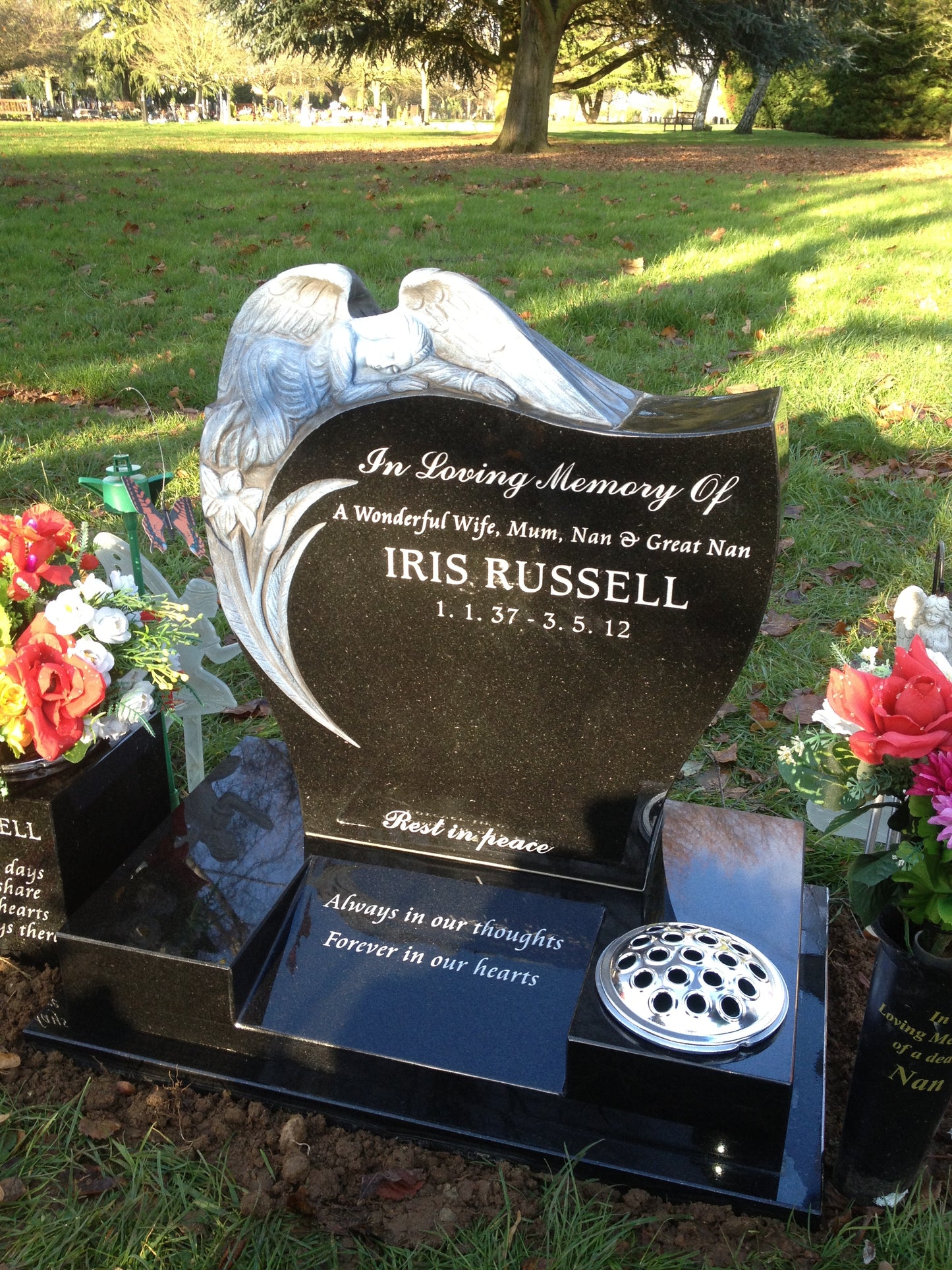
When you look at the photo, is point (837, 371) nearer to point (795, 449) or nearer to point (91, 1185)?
point (795, 449)

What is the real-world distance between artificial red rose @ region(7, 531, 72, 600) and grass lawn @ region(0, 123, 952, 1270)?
1100mm

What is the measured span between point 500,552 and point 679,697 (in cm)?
55

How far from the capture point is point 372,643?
8.36 ft

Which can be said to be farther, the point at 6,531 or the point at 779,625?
the point at 779,625

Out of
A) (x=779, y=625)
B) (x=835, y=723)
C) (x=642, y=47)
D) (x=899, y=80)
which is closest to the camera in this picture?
(x=835, y=723)

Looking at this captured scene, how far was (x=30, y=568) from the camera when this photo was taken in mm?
2453

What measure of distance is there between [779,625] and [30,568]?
9.18 feet

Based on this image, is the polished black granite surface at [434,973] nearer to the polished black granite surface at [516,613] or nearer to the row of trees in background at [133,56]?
the polished black granite surface at [516,613]

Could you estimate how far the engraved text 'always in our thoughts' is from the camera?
7.05 ft

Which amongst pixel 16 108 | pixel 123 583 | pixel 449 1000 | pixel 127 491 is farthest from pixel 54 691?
pixel 16 108

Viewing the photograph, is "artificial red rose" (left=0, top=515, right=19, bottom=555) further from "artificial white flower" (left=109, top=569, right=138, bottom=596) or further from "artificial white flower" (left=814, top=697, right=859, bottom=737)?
"artificial white flower" (left=814, top=697, right=859, bottom=737)

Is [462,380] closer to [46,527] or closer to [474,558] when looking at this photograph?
[474,558]

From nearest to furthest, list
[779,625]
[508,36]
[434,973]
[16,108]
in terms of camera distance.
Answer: [434,973]
[779,625]
[508,36]
[16,108]

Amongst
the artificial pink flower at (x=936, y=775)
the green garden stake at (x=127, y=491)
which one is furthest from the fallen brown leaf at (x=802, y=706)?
the green garden stake at (x=127, y=491)
